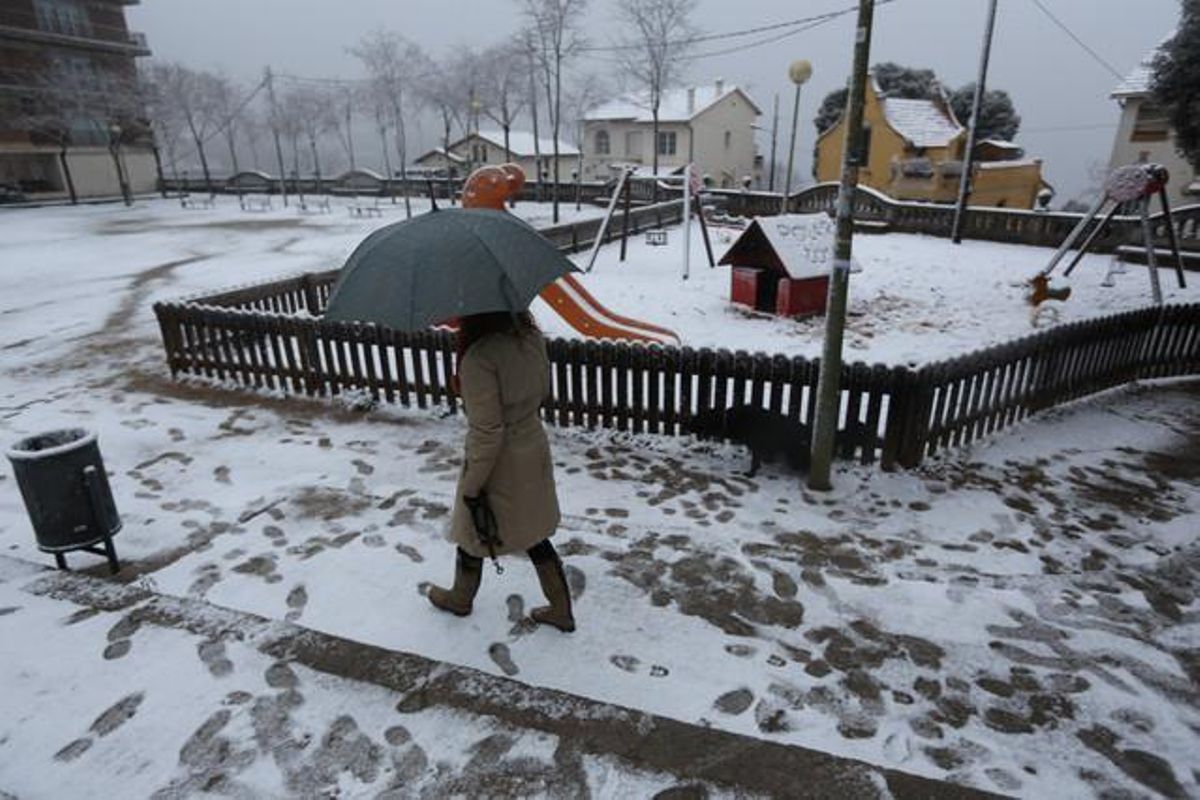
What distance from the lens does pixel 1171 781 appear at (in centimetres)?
286

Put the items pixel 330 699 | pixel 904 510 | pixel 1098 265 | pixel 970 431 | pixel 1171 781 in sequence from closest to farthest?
pixel 1171 781
pixel 330 699
pixel 904 510
pixel 970 431
pixel 1098 265

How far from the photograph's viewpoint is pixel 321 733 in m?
3.11

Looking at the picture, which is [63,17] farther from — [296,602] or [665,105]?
[296,602]

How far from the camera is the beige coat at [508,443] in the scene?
3.00 metres

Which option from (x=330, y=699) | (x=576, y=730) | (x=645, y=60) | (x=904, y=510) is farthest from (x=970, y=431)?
(x=645, y=60)

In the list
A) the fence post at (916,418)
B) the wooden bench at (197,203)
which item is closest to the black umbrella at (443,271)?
the fence post at (916,418)

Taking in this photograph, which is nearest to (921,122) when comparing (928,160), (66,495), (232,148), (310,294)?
(928,160)

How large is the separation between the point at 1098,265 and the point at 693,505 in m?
→ 15.3

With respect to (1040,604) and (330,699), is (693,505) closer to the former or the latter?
(1040,604)

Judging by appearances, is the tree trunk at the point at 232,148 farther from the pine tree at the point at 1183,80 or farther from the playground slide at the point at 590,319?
the pine tree at the point at 1183,80

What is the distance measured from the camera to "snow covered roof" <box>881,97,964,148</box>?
107ft

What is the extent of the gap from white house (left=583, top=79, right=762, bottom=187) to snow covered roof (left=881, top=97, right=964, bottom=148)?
53.8 feet

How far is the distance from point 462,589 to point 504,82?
42169mm

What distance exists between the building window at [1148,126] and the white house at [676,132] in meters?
24.7
